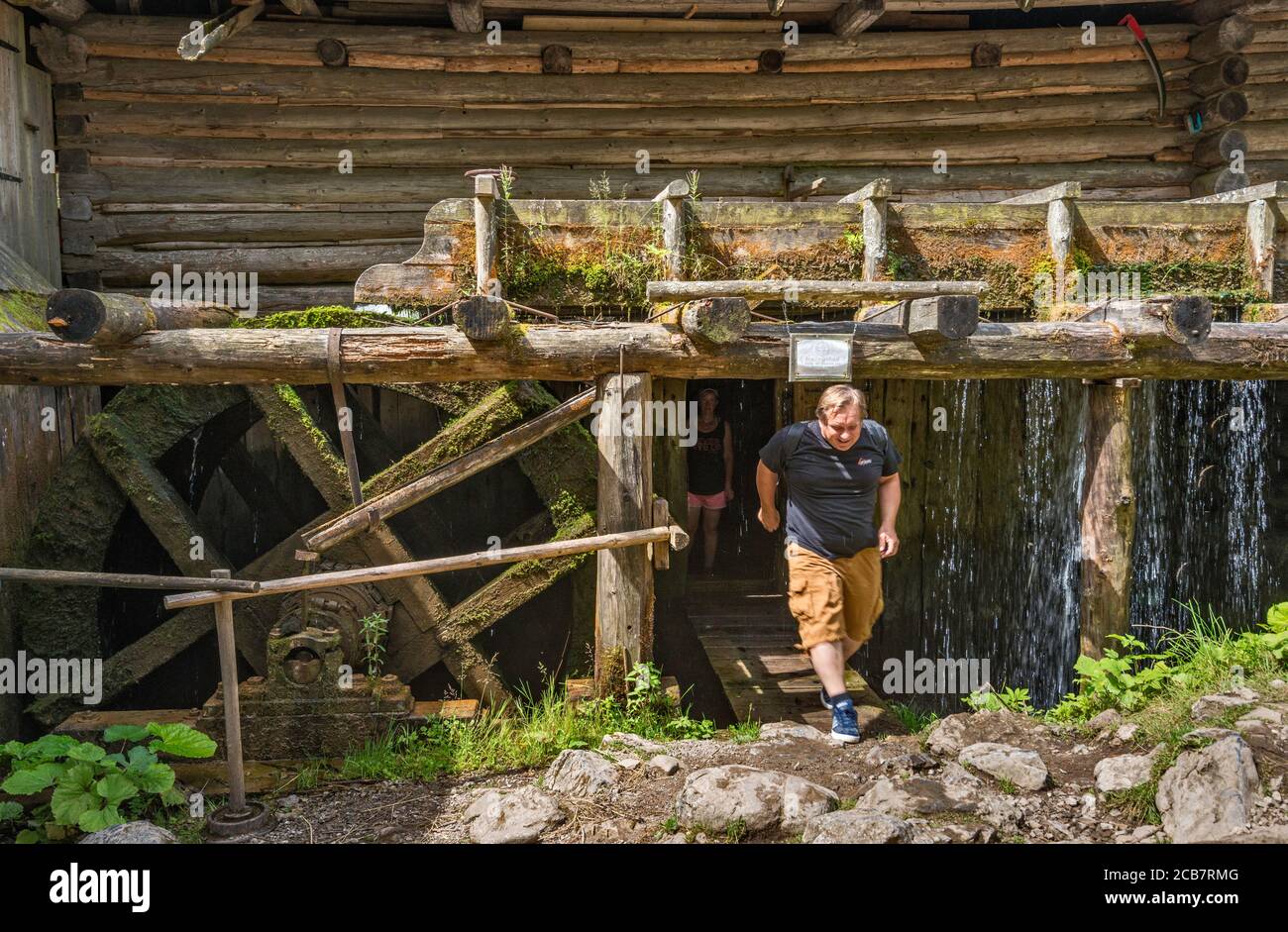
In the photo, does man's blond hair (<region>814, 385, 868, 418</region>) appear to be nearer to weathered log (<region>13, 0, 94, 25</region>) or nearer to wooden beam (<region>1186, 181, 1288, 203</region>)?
wooden beam (<region>1186, 181, 1288, 203</region>)

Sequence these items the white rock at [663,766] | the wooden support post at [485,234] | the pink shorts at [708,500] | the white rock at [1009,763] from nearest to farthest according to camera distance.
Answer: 1. the white rock at [1009,763]
2. the white rock at [663,766]
3. the wooden support post at [485,234]
4. the pink shorts at [708,500]

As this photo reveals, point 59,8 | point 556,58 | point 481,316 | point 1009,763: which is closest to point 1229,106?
point 556,58

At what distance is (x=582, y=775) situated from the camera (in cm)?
458

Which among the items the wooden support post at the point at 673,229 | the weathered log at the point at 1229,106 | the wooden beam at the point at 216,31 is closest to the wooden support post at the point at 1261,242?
the weathered log at the point at 1229,106

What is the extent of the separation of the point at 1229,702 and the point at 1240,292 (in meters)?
3.10

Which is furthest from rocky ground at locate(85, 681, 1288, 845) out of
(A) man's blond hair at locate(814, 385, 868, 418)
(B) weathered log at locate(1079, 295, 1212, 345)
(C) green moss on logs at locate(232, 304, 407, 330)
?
(C) green moss on logs at locate(232, 304, 407, 330)

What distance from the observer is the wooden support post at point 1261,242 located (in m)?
6.40

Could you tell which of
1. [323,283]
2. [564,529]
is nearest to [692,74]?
[323,283]

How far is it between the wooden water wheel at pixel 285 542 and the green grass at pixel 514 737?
2.74 feet

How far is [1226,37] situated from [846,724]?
6.53m

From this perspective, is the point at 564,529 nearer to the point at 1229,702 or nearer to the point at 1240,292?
the point at 1229,702

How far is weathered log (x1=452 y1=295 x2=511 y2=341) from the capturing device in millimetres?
5090

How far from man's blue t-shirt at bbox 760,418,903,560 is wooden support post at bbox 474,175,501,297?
2.05 meters

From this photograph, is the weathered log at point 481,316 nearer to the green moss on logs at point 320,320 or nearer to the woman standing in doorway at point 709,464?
the green moss on logs at point 320,320
